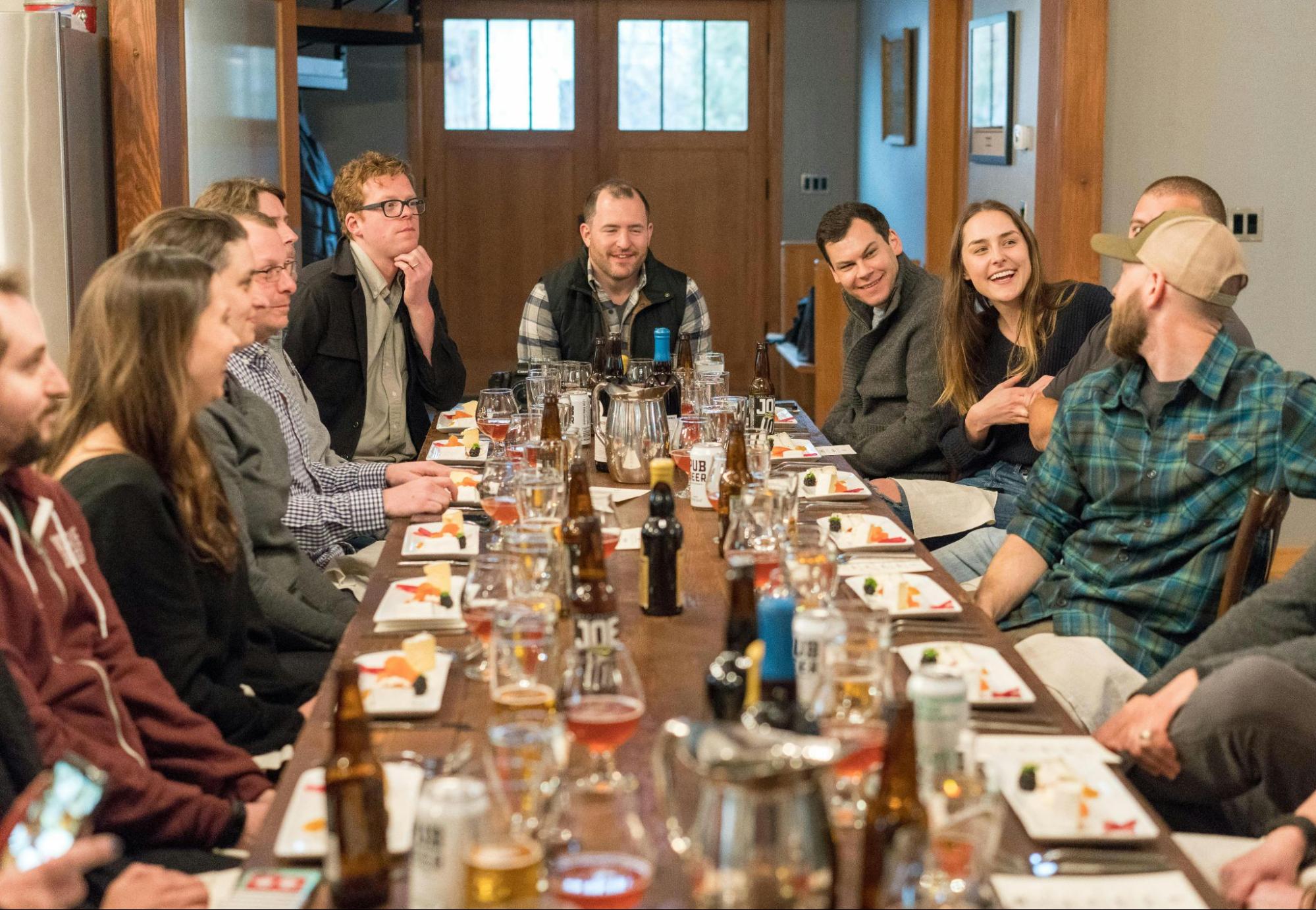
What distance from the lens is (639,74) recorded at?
29.1ft

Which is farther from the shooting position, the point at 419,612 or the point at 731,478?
the point at 731,478

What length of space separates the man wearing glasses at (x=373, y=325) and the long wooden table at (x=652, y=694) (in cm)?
168

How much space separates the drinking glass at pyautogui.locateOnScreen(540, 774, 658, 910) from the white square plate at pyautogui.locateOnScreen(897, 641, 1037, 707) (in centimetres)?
57

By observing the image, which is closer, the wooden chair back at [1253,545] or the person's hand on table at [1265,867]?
the person's hand on table at [1265,867]

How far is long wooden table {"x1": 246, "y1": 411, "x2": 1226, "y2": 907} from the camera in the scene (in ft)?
4.58

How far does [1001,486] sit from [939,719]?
2.38 meters

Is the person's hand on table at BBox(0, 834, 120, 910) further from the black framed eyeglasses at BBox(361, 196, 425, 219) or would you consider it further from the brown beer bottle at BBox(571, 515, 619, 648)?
the black framed eyeglasses at BBox(361, 196, 425, 219)

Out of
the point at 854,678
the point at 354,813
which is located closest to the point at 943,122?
the point at 854,678

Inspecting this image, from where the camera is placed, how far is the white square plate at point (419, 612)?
210 cm

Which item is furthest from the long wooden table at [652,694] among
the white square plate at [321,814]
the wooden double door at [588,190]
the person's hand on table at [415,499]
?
the wooden double door at [588,190]

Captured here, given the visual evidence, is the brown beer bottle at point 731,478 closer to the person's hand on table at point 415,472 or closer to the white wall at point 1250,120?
the person's hand on table at point 415,472

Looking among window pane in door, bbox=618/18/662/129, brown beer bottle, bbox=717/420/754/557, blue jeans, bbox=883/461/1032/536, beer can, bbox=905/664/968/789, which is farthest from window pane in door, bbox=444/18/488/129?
beer can, bbox=905/664/968/789

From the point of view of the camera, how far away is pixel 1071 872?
1.36m

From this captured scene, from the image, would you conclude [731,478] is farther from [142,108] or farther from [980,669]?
[142,108]
